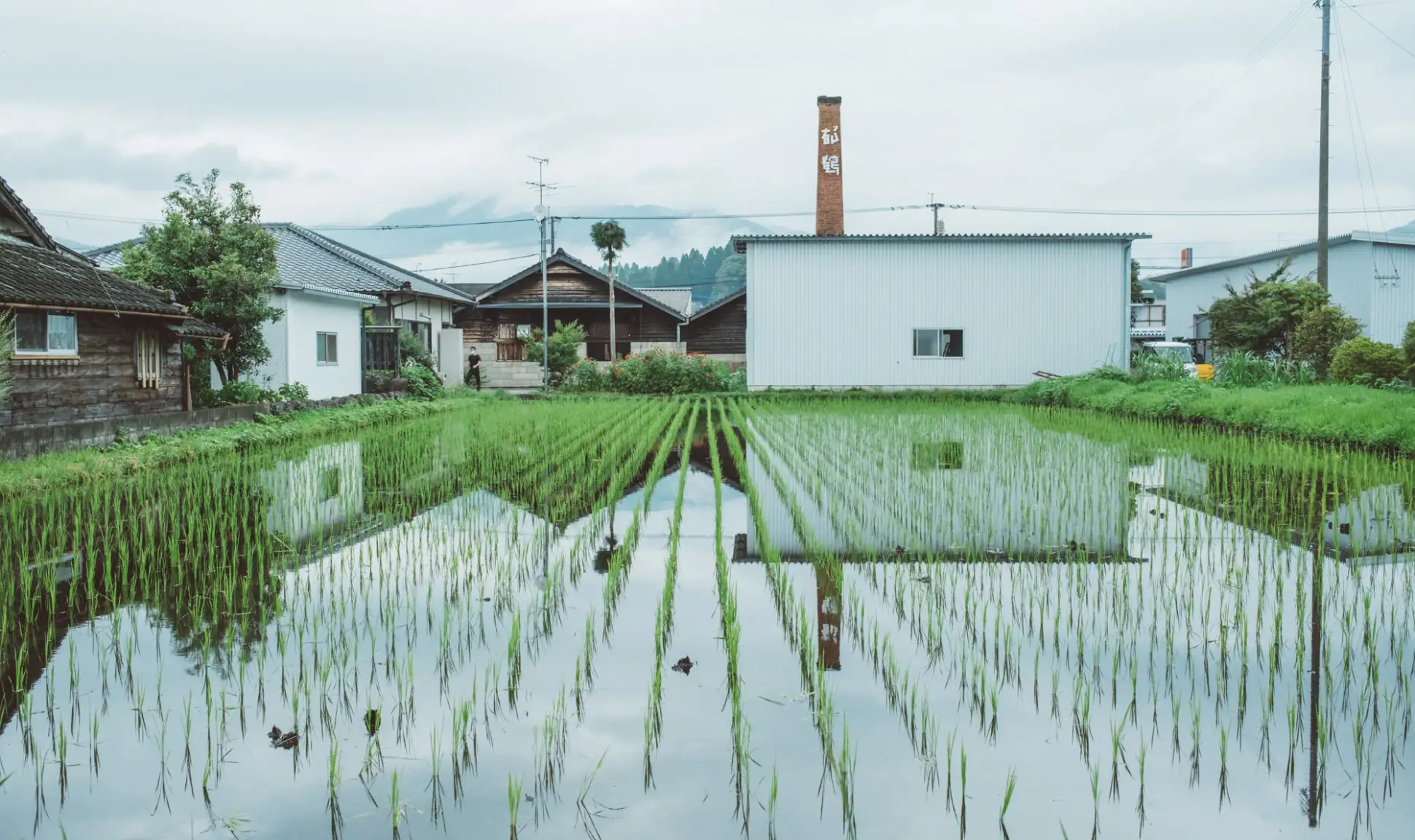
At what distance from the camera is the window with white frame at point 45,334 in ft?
41.5

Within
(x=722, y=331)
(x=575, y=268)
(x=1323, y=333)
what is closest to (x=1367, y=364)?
(x=1323, y=333)

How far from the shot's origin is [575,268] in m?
34.7

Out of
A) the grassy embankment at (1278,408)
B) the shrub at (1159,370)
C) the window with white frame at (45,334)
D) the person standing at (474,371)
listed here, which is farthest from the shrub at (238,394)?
the shrub at (1159,370)

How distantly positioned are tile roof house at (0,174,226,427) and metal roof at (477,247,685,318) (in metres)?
17.2

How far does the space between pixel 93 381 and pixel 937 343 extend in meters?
16.3

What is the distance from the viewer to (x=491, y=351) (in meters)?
34.3

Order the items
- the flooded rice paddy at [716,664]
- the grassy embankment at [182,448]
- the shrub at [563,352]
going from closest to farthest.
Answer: the flooded rice paddy at [716,664] < the grassy embankment at [182,448] < the shrub at [563,352]

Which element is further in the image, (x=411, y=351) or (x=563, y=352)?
(x=563, y=352)

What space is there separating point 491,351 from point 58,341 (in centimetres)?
2092

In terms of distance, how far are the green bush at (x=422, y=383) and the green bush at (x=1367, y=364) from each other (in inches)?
664

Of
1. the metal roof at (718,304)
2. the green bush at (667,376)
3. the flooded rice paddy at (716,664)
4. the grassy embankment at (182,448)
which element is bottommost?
the flooded rice paddy at (716,664)

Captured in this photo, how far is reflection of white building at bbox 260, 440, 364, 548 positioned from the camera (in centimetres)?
726

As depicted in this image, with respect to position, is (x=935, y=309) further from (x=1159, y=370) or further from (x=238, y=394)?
(x=238, y=394)

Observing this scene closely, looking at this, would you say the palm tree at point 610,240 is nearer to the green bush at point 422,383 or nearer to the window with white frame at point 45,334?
the green bush at point 422,383
